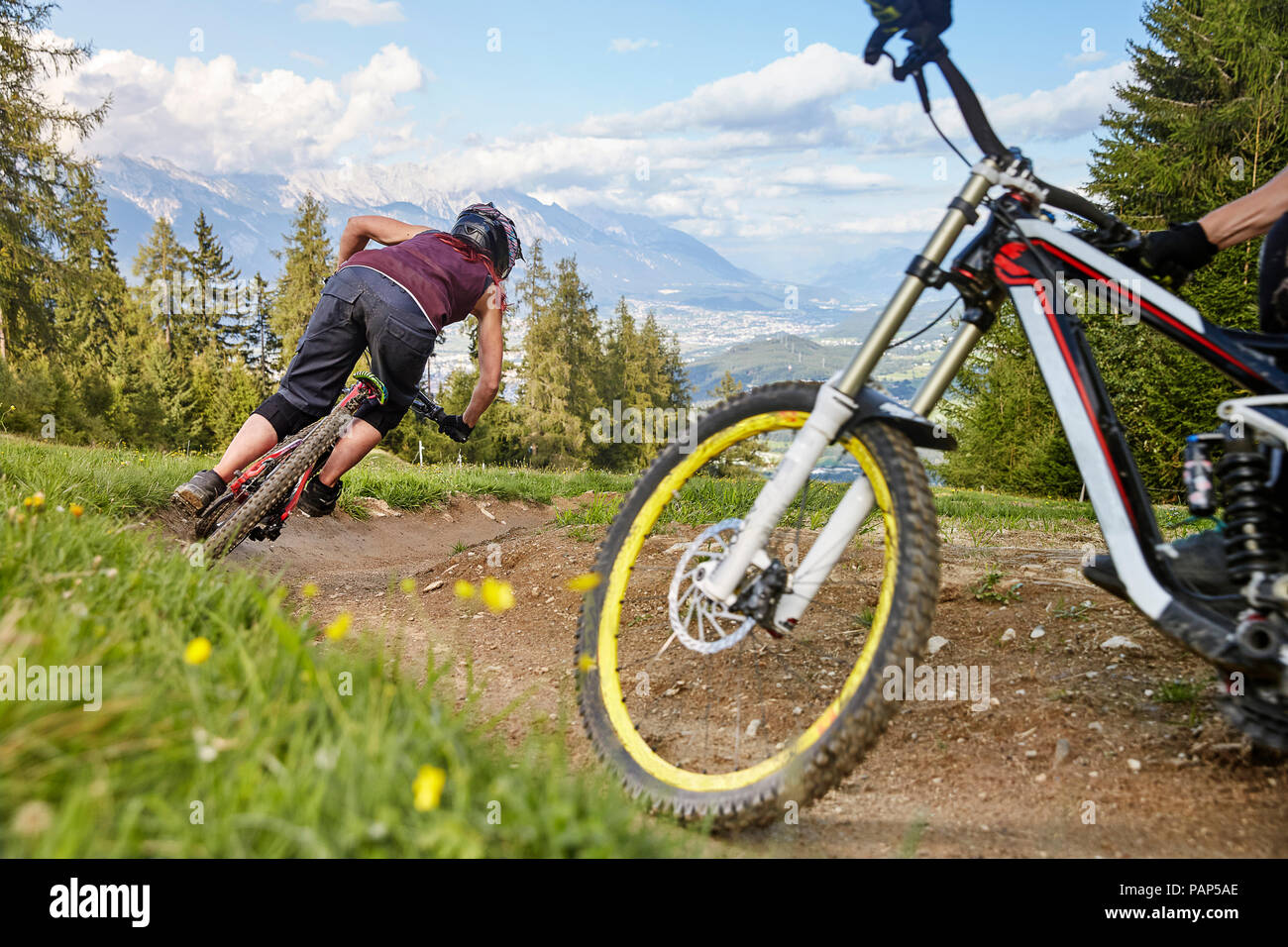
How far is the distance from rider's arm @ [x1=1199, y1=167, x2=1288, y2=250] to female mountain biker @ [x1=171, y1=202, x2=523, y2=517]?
141 inches

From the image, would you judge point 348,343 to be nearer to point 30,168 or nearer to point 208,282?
point 30,168

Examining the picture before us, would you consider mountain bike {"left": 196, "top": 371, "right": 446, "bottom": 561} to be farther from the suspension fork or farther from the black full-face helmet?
the suspension fork

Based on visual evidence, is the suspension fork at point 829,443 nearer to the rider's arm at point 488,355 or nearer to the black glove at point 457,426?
the black glove at point 457,426

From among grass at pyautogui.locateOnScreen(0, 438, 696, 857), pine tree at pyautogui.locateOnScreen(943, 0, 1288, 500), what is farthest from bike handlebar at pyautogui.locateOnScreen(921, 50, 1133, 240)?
pine tree at pyautogui.locateOnScreen(943, 0, 1288, 500)

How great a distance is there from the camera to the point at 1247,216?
2.46 metres

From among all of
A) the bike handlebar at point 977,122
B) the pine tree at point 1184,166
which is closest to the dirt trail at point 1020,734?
the bike handlebar at point 977,122

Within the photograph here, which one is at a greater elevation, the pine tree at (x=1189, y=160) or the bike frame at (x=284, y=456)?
the pine tree at (x=1189, y=160)

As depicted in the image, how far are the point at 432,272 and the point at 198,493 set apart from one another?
1.88 metres

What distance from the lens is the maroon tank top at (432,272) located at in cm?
461

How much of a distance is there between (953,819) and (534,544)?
4074 millimetres

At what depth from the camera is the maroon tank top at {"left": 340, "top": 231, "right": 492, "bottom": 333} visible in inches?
182

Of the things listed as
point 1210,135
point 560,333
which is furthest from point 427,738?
point 560,333

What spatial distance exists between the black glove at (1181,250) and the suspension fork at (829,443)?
0.62m

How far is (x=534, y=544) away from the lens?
19.5ft
